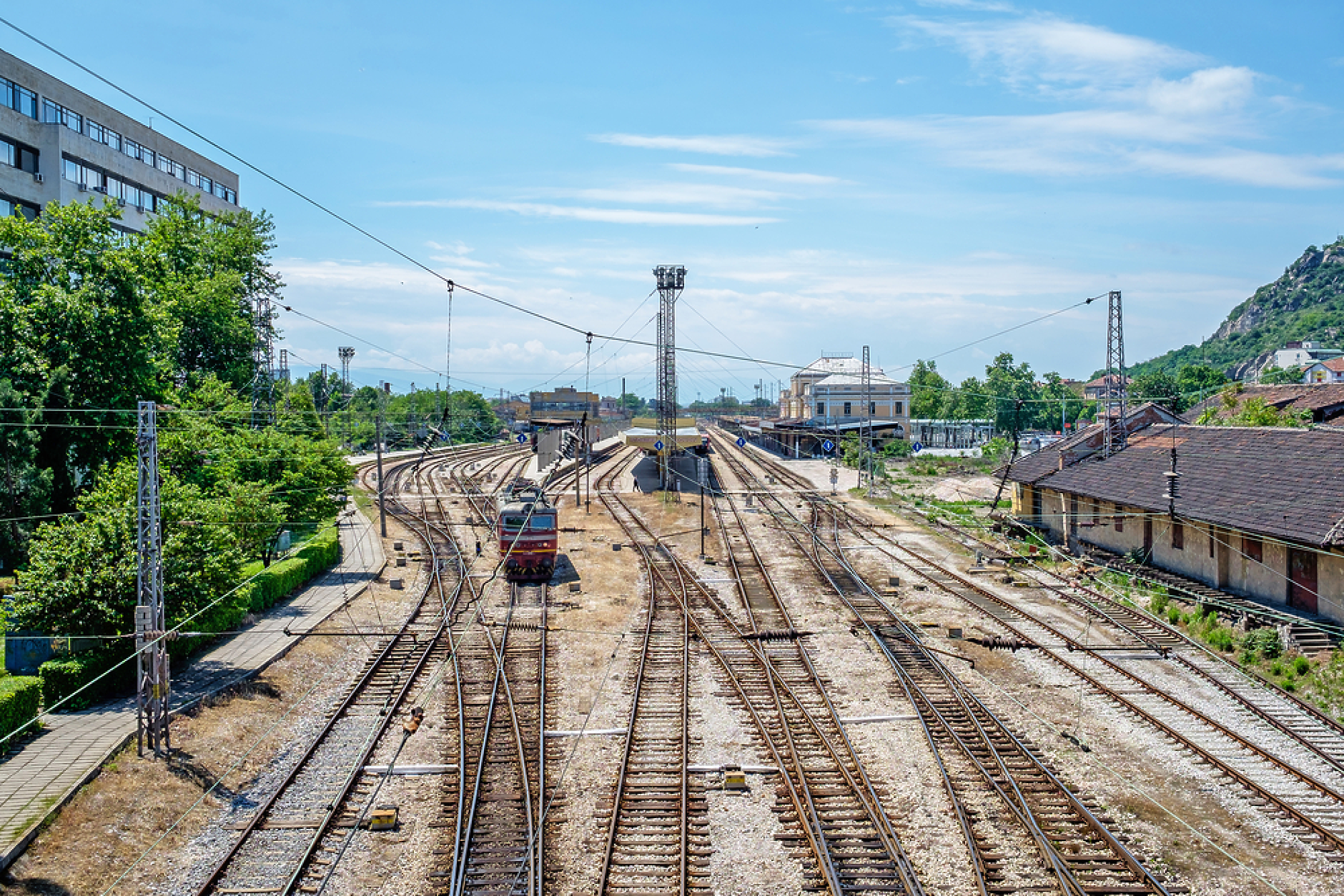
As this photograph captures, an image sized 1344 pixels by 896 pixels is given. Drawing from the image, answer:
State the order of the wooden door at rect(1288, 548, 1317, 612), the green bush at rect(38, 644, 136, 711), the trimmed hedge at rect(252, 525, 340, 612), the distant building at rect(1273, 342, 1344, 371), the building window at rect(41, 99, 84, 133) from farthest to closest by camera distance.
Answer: the distant building at rect(1273, 342, 1344, 371)
the building window at rect(41, 99, 84, 133)
the trimmed hedge at rect(252, 525, 340, 612)
the wooden door at rect(1288, 548, 1317, 612)
the green bush at rect(38, 644, 136, 711)

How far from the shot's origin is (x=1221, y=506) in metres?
26.0

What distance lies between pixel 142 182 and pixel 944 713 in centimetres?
5782

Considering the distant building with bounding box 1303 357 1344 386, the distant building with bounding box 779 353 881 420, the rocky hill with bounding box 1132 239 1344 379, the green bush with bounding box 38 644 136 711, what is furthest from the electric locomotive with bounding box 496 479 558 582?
the rocky hill with bounding box 1132 239 1344 379

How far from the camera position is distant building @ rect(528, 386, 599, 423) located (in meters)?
151

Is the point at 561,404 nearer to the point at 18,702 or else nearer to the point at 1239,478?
the point at 1239,478

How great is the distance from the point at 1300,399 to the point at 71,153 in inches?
2628

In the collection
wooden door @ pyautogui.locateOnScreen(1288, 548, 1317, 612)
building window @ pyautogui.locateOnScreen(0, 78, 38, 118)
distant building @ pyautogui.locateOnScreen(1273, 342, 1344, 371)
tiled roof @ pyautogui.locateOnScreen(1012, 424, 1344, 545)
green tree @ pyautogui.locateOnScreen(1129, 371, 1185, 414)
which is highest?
building window @ pyautogui.locateOnScreen(0, 78, 38, 118)

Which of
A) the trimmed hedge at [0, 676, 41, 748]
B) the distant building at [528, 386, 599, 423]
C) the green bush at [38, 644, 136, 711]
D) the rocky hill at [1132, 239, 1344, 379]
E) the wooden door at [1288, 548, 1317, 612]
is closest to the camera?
the trimmed hedge at [0, 676, 41, 748]

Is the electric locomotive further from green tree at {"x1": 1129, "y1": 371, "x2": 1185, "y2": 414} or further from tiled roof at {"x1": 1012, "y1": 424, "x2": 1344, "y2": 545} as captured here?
green tree at {"x1": 1129, "y1": 371, "x2": 1185, "y2": 414}

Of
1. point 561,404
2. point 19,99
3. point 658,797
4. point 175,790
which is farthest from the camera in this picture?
point 561,404

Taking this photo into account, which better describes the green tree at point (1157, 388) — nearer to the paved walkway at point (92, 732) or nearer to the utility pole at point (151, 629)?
the paved walkway at point (92, 732)

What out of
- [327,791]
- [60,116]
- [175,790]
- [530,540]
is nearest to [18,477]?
[530,540]

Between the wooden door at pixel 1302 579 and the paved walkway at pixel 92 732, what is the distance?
2528 cm

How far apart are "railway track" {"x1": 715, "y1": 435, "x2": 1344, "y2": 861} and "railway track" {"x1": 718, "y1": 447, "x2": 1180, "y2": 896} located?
2770 mm
